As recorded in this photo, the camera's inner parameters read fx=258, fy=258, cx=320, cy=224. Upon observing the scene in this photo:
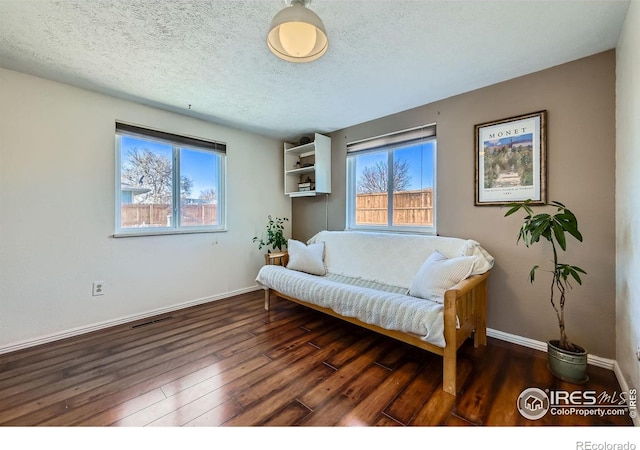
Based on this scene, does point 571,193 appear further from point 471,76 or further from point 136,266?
point 136,266

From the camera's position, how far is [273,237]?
3.72m

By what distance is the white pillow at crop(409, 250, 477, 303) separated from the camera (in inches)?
74.4

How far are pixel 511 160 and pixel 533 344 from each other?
1.50 meters

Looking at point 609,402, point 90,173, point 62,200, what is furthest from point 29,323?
point 609,402

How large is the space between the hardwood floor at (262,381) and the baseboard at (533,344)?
2.8 inches

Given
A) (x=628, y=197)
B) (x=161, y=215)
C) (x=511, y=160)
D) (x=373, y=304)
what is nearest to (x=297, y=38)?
(x=373, y=304)

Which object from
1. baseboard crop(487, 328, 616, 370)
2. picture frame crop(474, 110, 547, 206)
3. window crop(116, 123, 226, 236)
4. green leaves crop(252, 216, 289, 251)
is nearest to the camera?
baseboard crop(487, 328, 616, 370)

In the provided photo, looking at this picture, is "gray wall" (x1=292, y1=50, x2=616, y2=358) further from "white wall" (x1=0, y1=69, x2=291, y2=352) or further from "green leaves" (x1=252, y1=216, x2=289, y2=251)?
"white wall" (x1=0, y1=69, x2=291, y2=352)

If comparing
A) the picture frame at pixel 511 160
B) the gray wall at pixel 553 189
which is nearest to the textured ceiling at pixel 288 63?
the gray wall at pixel 553 189

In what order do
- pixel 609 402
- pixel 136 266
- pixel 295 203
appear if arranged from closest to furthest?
pixel 609 402, pixel 136 266, pixel 295 203

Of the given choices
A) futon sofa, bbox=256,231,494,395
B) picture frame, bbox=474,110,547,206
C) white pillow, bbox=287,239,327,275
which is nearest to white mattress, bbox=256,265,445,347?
futon sofa, bbox=256,231,494,395

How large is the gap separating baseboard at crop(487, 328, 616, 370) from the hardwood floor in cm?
7

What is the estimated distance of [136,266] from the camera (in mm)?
2639
